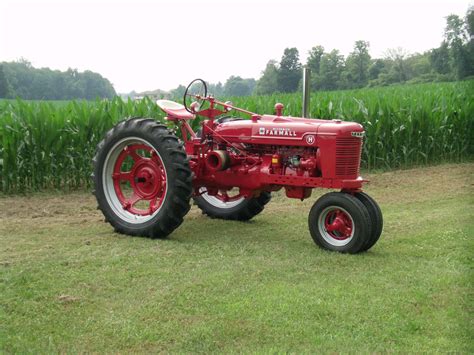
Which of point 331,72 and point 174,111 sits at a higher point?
point 331,72

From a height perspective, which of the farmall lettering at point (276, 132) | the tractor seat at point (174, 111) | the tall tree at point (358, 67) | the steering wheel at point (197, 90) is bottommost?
the farmall lettering at point (276, 132)

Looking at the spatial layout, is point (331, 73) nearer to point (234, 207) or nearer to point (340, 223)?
point (340, 223)

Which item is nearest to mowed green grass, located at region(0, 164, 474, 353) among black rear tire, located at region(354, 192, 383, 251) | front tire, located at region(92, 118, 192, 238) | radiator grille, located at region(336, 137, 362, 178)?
black rear tire, located at region(354, 192, 383, 251)

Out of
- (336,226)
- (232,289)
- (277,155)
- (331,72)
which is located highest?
(331,72)

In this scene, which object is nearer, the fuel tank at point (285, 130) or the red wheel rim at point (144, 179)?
the fuel tank at point (285, 130)

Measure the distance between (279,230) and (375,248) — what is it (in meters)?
1.17

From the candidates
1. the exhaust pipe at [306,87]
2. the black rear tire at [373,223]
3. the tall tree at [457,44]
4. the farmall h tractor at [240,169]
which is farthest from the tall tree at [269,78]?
the tall tree at [457,44]

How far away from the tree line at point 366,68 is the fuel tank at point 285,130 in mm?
422

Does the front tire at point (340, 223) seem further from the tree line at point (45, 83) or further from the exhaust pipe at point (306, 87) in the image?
the tree line at point (45, 83)

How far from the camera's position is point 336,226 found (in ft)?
17.1

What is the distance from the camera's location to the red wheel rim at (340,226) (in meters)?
5.22

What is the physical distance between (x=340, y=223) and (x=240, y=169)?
1.23 meters

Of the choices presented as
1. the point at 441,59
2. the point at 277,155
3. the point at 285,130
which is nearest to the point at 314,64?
the point at 285,130

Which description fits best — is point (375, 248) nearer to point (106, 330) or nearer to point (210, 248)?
point (210, 248)
